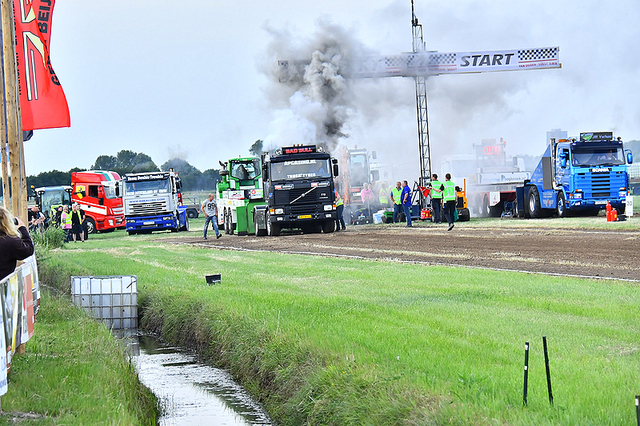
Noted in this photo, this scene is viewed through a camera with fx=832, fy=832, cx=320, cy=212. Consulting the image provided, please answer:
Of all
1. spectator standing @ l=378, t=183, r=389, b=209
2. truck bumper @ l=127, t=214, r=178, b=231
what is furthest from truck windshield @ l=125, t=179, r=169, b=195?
spectator standing @ l=378, t=183, r=389, b=209

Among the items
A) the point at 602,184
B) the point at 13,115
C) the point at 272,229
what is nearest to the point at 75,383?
the point at 13,115

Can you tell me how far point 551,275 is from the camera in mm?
12797

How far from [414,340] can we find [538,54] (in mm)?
44798

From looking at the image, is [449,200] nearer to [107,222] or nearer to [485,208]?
[485,208]

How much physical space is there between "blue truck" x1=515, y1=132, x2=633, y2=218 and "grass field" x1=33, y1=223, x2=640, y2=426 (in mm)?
20158

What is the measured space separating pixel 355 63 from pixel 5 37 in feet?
111

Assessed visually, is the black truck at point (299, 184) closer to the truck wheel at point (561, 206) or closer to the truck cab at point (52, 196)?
the truck wheel at point (561, 206)

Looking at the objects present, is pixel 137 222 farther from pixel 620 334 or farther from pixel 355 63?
pixel 620 334

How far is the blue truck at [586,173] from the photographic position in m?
31.9

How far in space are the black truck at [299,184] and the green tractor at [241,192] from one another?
390 centimetres

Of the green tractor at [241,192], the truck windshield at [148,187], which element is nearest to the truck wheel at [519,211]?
the green tractor at [241,192]

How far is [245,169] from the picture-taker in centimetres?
3734

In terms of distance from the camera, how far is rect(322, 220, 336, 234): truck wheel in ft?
106

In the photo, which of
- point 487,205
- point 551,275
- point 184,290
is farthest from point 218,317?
point 487,205
